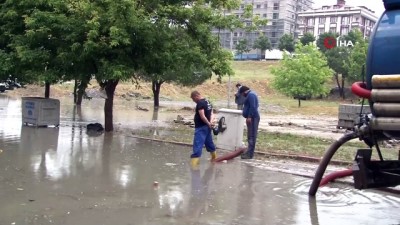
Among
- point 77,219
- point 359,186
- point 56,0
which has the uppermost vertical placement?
point 56,0

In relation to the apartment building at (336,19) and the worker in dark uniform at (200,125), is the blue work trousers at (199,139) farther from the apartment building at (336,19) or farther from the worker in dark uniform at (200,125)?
the apartment building at (336,19)

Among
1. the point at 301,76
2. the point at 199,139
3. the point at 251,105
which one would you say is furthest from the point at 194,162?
the point at 301,76

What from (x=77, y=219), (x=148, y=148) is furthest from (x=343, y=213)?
(x=148, y=148)

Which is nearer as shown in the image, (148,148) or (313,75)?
(148,148)

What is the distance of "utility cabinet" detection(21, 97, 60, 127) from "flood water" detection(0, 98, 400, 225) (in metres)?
5.46

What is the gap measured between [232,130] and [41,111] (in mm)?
7884

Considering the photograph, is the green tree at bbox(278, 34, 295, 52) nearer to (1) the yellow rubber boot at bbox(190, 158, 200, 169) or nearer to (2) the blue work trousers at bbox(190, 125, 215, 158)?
(2) the blue work trousers at bbox(190, 125, 215, 158)

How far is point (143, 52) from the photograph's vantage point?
51.3ft

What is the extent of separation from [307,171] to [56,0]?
9.14m

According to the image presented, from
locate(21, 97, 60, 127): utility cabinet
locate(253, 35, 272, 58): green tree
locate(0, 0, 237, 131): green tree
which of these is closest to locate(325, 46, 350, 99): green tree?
locate(253, 35, 272, 58): green tree

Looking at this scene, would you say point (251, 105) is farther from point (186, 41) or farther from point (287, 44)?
point (287, 44)

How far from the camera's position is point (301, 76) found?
5641cm

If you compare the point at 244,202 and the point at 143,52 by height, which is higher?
the point at 143,52

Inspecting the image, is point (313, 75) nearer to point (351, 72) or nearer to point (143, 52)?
point (351, 72)
